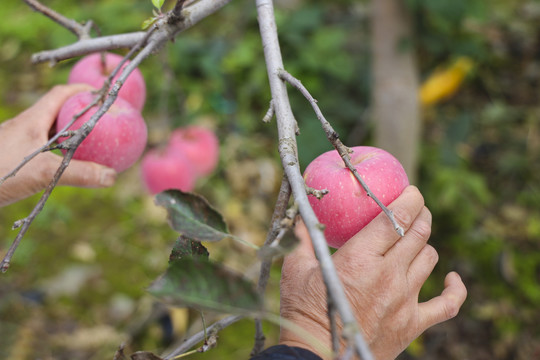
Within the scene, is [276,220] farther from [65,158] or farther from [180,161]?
[180,161]

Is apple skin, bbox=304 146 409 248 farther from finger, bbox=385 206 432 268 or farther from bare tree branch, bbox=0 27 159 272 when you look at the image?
bare tree branch, bbox=0 27 159 272

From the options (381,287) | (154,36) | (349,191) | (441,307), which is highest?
(154,36)

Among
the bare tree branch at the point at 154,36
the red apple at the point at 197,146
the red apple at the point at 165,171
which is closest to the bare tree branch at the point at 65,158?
the bare tree branch at the point at 154,36

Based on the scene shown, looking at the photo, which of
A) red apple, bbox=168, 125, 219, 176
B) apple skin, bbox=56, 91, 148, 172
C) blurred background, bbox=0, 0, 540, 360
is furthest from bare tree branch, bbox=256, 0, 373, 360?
red apple, bbox=168, 125, 219, 176

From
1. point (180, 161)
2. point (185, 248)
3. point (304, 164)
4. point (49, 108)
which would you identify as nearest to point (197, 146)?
point (180, 161)

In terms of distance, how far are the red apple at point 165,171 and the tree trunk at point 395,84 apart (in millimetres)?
779

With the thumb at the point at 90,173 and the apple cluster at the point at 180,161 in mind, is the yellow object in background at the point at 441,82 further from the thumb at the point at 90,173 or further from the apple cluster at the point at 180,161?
the thumb at the point at 90,173

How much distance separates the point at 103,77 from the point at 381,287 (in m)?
0.77

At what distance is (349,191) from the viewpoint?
0.78 metres

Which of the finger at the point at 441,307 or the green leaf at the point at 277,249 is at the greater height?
the green leaf at the point at 277,249

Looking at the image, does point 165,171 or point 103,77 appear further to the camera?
point 165,171

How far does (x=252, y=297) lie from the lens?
1.60 ft

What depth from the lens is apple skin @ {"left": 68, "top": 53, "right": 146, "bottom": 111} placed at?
1.10m

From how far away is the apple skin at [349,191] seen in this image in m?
0.78
